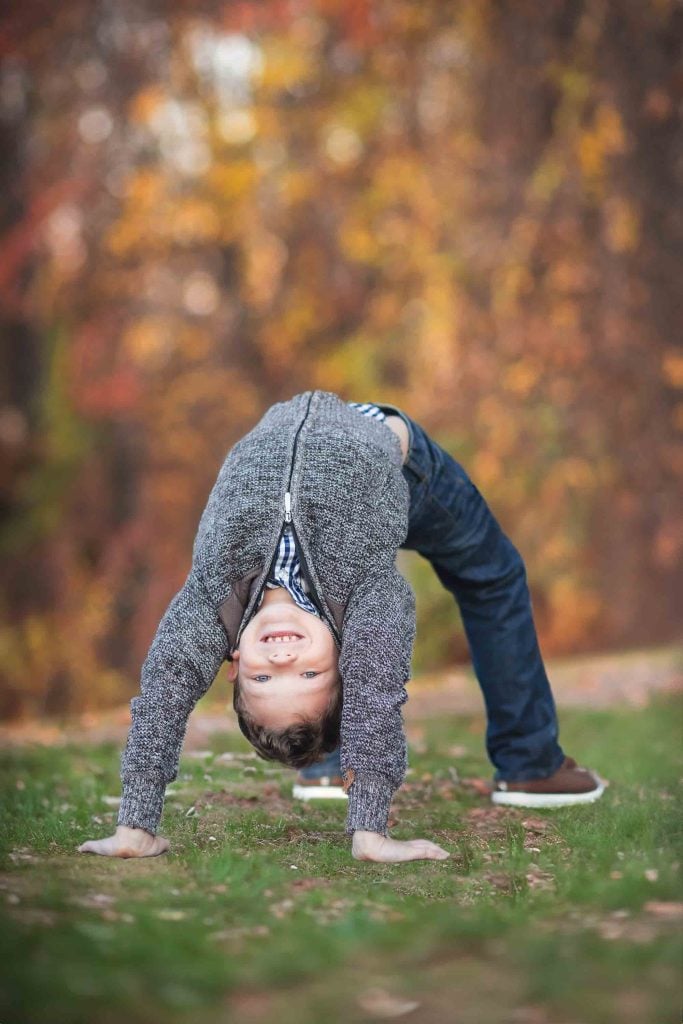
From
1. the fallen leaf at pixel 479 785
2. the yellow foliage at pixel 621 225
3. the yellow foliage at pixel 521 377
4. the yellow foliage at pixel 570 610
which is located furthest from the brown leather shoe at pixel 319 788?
the yellow foliage at pixel 570 610

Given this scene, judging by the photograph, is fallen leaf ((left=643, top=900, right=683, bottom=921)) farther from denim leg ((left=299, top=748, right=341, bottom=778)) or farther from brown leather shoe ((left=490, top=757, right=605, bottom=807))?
denim leg ((left=299, top=748, right=341, bottom=778))

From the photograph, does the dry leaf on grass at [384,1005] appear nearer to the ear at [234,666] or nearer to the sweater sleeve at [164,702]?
the sweater sleeve at [164,702]

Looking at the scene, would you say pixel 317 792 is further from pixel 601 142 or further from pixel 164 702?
pixel 601 142

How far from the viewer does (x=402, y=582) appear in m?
3.47

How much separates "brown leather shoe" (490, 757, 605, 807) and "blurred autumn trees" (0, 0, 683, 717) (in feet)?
18.9

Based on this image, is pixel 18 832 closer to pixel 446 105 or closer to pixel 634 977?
pixel 634 977

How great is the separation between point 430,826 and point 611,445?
285 inches

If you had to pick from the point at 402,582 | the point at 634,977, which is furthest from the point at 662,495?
the point at 634,977

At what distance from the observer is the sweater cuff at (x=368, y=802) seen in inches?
124

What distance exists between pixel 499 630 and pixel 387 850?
121 centimetres

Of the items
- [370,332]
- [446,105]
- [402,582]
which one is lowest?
[402,582]

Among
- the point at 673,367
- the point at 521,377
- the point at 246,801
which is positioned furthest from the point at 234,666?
the point at 521,377

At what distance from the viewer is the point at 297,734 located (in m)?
3.27

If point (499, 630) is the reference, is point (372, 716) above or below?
below
